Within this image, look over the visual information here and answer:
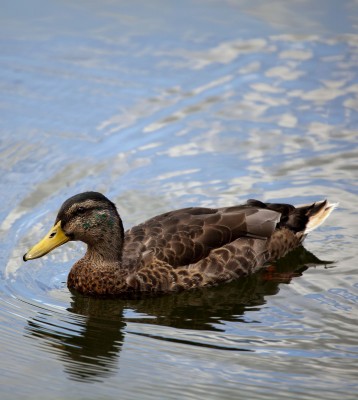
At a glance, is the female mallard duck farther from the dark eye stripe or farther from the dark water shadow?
the dark water shadow

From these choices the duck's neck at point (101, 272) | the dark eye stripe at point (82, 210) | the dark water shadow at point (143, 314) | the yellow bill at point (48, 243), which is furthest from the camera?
the duck's neck at point (101, 272)

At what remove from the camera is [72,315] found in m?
11.3

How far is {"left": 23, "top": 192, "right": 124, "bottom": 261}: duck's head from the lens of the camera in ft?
38.1

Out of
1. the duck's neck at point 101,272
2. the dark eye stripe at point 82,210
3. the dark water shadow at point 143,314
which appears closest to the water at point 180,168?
the dark water shadow at point 143,314

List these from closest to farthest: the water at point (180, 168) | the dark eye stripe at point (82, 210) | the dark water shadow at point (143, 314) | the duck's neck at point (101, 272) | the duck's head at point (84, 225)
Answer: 1. the water at point (180, 168)
2. the dark water shadow at point (143, 314)
3. the duck's head at point (84, 225)
4. the dark eye stripe at point (82, 210)
5. the duck's neck at point (101, 272)

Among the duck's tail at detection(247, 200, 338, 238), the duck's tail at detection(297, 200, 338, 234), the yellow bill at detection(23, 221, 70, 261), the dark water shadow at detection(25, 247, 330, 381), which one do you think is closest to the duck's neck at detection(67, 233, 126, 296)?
the dark water shadow at detection(25, 247, 330, 381)

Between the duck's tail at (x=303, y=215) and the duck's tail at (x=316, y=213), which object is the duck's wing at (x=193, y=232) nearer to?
the duck's tail at (x=303, y=215)

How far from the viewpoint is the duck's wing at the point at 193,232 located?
12.0 m

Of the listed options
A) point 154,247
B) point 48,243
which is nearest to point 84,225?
point 48,243

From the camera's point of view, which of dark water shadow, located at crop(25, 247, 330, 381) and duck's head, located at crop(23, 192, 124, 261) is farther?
duck's head, located at crop(23, 192, 124, 261)

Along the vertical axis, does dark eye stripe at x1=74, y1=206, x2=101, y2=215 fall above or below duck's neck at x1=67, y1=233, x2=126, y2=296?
above

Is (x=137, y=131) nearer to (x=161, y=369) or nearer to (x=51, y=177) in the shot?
(x=51, y=177)

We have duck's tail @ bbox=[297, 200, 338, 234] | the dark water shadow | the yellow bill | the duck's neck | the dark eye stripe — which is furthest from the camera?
duck's tail @ bbox=[297, 200, 338, 234]

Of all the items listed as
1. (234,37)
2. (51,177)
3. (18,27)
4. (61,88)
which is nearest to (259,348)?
(51,177)
